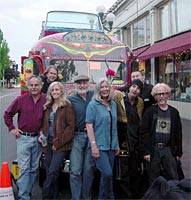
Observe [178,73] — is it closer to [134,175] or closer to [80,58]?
[80,58]

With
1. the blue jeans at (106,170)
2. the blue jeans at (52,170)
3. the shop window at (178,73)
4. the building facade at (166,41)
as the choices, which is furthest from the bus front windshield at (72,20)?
the blue jeans at (106,170)

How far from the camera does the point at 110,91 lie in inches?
167

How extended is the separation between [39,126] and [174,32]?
12614mm

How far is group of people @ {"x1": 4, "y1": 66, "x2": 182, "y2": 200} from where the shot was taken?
4.18m

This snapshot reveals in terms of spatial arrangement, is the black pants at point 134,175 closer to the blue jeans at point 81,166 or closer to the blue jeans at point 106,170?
the blue jeans at point 106,170

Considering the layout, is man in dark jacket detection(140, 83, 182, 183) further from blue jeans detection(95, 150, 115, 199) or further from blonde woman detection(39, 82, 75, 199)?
blonde woman detection(39, 82, 75, 199)

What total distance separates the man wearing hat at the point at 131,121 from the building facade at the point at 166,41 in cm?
689

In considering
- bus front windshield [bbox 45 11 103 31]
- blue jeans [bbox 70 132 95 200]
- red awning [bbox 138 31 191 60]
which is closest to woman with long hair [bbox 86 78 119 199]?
blue jeans [bbox 70 132 95 200]

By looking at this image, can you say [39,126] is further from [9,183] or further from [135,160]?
[135,160]

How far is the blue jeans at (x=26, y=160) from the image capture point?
4441 mm

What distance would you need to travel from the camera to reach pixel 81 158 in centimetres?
432

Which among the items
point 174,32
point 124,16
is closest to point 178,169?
point 174,32

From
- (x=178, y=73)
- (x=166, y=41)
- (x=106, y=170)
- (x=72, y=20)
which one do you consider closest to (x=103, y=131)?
(x=106, y=170)

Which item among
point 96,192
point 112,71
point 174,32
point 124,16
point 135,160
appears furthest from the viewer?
point 124,16
